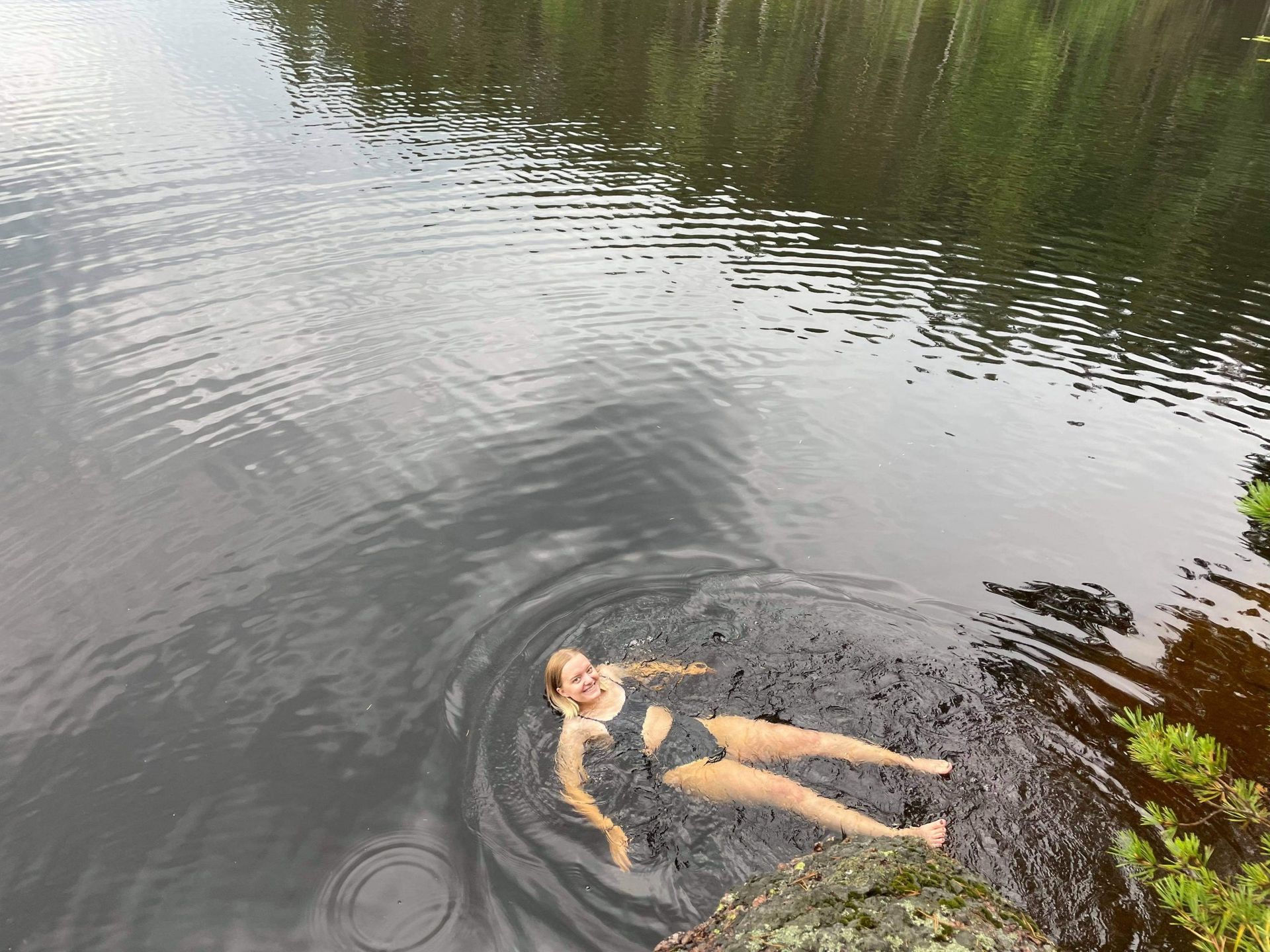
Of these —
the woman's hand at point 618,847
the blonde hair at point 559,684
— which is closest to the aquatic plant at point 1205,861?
the woman's hand at point 618,847

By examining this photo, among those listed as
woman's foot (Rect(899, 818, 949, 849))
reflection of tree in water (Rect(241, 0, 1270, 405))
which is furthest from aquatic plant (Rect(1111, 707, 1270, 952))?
reflection of tree in water (Rect(241, 0, 1270, 405))

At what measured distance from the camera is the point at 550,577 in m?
9.17

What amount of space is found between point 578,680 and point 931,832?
3.14 m

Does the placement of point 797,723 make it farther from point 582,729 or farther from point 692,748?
point 582,729

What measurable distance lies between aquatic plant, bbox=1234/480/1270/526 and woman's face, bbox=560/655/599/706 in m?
5.13

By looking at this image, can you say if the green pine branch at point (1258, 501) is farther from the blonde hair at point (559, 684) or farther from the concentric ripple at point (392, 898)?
the concentric ripple at point (392, 898)

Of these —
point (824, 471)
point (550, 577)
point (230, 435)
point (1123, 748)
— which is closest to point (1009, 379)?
point (824, 471)

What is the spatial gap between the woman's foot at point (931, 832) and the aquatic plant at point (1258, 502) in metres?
3.37

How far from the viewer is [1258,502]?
3555 mm

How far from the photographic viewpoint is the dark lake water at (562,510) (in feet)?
21.3

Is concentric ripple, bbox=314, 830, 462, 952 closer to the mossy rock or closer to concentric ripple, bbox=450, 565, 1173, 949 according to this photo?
concentric ripple, bbox=450, 565, 1173, 949

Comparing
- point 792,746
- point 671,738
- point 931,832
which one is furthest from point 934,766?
point 671,738

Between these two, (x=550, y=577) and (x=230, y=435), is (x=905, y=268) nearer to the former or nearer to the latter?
(x=550, y=577)

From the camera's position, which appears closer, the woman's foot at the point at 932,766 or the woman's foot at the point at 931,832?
the woman's foot at the point at 931,832
